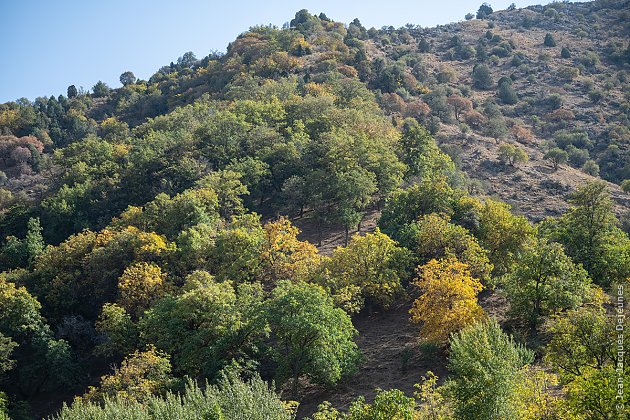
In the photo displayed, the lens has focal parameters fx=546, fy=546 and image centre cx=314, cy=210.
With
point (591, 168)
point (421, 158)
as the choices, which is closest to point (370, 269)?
point (421, 158)

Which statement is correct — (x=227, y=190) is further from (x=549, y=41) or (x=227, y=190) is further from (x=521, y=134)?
(x=549, y=41)

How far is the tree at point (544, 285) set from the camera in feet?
114

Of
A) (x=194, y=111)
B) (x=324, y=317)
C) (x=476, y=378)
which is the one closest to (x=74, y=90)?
(x=194, y=111)

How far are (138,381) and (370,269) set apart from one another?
1862 cm

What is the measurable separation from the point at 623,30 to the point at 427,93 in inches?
3847

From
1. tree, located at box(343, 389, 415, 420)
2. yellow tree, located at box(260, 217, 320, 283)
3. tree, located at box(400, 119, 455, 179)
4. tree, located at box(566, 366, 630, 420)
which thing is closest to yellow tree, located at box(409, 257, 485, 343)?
yellow tree, located at box(260, 217, 320, 283)

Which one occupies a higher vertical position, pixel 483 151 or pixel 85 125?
pixel 85 125

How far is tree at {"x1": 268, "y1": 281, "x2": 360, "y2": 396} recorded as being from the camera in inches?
1371

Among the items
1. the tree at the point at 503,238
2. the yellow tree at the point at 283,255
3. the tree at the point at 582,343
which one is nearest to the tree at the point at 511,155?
the tree at the point at 503,238

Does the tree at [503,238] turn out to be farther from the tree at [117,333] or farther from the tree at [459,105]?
the tree at [459,105]

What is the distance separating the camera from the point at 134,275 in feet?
150

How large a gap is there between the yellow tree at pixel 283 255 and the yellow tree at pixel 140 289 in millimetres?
8918

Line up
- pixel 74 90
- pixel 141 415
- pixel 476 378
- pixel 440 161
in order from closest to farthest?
pixel 476 378
pixel 141 415
pixel 440 161
pixel 74 90

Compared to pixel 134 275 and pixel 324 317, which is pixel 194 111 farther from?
pixel 324 317
